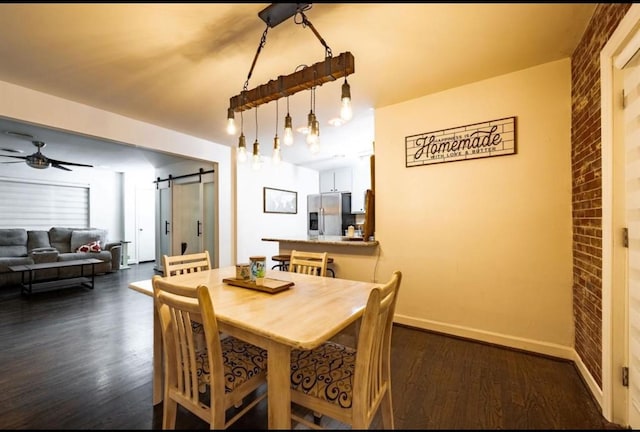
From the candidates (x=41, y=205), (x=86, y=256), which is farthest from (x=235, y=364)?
(x=41, y=205)

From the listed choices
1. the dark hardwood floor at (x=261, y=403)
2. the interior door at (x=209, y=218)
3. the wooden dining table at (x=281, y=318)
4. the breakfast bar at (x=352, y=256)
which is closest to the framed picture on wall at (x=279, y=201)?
the interior door at (x=209, y=218)

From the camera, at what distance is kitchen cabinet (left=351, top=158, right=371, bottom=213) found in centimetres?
558

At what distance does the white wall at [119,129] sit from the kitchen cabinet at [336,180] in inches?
95.2

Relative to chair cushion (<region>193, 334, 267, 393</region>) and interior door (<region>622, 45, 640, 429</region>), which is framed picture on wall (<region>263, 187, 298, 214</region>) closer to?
chair cushion (<region>193, 334, 267, 393</region>)

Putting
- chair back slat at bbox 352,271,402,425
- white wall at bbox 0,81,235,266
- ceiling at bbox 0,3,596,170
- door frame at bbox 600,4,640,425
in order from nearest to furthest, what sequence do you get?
chair back slat at bbox 352,271,402,425, door frame at bbox 600,4,640,425, ceiling at bbox 0,3,596,170, white wall at bbox 0,81,235,266

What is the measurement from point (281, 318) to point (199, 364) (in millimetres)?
502

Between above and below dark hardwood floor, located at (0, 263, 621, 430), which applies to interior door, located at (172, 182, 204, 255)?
above

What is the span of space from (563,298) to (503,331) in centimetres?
51

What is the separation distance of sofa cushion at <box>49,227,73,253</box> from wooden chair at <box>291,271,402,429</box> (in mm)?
6246

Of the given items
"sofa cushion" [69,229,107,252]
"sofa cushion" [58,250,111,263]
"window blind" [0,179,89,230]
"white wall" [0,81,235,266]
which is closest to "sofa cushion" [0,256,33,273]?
"sofa cushion" [58,250,111,263]

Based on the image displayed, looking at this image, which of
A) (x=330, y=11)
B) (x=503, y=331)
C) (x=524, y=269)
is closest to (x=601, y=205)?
(x=524, y=269)

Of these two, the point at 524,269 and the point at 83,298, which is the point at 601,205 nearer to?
the point at 524,269

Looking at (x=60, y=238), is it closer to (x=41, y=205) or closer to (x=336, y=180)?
(x=41, y=205)

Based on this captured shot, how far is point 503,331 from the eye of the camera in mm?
2312
